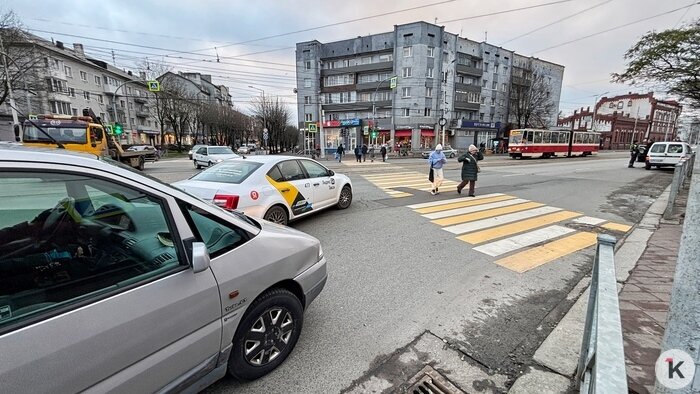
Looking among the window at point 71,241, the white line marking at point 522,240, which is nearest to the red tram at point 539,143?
the white line marking at point 522,240

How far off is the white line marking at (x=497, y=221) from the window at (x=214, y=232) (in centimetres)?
506

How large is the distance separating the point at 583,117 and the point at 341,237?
352 feet

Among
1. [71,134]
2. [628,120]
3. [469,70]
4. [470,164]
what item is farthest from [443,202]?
[628,120]

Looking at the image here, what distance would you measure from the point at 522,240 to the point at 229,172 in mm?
5780

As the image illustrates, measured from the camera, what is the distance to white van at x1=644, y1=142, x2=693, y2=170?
787 inches

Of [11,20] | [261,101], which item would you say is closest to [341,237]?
[11,20]

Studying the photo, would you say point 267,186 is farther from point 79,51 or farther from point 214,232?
point 79,51

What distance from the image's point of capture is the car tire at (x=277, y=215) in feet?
18.3

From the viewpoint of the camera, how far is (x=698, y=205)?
1.40 m

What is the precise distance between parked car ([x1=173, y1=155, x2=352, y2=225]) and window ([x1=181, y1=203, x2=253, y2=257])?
2.87 metres

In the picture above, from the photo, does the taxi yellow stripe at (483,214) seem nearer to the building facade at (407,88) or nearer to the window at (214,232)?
the window at (214,232)

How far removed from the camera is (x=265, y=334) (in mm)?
2354

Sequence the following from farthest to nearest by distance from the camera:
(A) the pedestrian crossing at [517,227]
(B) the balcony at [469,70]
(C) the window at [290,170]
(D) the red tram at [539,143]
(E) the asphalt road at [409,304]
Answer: (B) the balcony at [469,70]
(D) the red tram at [539,143]
(C) the window at [290,170]
(A) the pedestrian crossing at [517,227]
(E) the asphalt road at [409,304]

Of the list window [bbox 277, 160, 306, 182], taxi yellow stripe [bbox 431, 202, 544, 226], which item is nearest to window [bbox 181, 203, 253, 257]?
window [bbox 277, 160, 306, 182]
